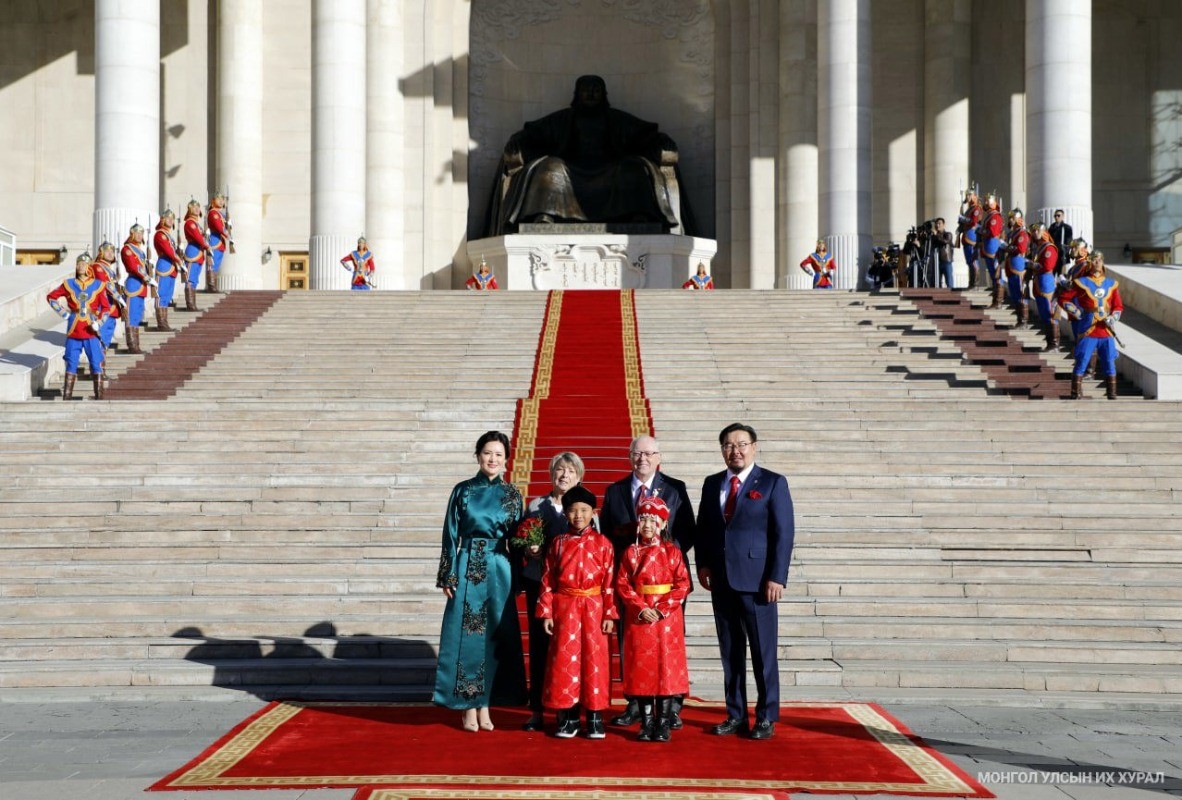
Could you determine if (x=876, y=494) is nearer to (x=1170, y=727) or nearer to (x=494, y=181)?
(x=1170, y=727)

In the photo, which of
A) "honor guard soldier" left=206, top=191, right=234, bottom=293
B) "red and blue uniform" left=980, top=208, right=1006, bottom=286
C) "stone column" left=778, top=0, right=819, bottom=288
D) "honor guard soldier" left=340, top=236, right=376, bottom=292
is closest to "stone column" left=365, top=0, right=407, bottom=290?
"honor guard soldier" left=340, top=236, right=376, bottom=292

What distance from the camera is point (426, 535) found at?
11328 mm

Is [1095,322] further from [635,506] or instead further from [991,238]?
[635,506]

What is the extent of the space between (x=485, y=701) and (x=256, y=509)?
485 centimetres


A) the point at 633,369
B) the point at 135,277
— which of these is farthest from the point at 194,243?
the point at 633,369

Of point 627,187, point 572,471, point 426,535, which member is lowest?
point 426,535

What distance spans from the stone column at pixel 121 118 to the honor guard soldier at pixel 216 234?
40.3 inches

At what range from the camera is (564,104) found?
3569cm

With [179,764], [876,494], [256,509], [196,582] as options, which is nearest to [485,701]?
[179,764]

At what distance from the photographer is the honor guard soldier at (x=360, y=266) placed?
25.3 meters

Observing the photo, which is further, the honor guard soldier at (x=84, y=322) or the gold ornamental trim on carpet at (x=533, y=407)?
the honor guard soldier at (x=84, y=322)

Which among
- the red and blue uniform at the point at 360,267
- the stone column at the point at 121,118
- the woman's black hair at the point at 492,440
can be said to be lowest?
the woman's black hair at the point at 492,440

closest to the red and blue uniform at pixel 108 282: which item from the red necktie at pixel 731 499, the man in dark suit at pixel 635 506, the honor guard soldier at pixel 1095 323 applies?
the man in dark suit at pixel 635 506

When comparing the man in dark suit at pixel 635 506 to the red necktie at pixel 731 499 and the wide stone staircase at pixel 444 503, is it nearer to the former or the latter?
the red necktie at pixel 731 499
